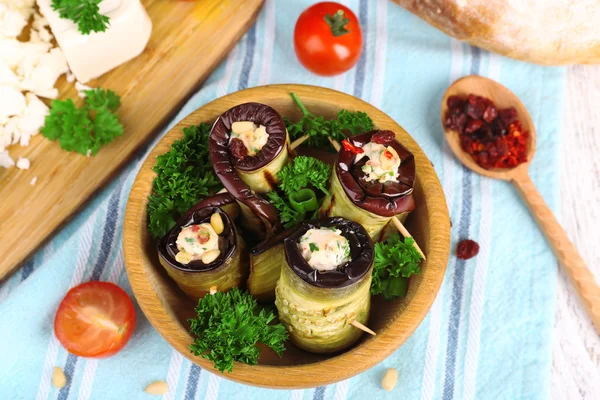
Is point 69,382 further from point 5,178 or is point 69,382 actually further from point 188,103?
point 188,103

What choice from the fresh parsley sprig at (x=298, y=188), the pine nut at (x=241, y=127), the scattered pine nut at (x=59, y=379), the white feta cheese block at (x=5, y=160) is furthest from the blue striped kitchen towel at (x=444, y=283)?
the pine nut at (x=241, y=127)

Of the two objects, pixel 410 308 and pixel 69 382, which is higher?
pixel 410 308

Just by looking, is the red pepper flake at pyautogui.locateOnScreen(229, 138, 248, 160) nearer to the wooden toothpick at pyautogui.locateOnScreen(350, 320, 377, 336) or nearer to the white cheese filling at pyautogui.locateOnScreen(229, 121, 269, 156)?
the white cheese filling at pyautogui.locateOnScreen(229, 121, 269, 156)

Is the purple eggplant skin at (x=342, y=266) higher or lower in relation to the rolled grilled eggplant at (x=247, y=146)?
lower

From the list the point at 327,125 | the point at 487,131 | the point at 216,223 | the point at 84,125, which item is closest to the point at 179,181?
the point at 216,223

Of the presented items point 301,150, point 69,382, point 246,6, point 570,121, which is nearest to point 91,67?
point 246,6

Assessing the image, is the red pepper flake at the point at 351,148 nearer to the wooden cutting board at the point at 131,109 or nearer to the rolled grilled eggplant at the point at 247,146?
the rolled grilled eggplant at the point at 247,146

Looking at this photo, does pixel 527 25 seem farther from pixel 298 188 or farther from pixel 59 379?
pixel 59 379
